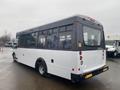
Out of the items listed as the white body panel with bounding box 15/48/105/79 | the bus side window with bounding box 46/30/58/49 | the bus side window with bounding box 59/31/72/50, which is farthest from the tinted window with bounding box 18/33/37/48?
A: the bus side window with bounding box 59/31/72/50

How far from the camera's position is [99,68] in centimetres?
622

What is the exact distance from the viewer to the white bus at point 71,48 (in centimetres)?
519

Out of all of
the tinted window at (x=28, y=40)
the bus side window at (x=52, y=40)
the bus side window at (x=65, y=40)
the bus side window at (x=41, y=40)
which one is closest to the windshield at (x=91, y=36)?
the bus side window at (x=65, y=40)

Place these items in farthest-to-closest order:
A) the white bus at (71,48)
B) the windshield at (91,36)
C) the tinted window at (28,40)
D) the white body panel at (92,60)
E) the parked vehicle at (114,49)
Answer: the parked vehicle at (114,49), the tinted window at (28,40), the windshield at (91,36), the white body panel at (92,60), the white bus at (71,48)

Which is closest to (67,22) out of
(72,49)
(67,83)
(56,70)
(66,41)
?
(66,41)

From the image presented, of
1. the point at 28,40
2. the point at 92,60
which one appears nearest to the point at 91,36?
the point at 92,60

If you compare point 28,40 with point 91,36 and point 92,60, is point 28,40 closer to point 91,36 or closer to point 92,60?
point 91,36

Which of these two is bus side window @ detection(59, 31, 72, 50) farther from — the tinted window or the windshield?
the tinted window

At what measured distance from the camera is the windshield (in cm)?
557

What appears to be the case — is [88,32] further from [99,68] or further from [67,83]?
[67,83]

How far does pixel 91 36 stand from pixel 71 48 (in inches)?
49.3

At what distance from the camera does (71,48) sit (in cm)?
528

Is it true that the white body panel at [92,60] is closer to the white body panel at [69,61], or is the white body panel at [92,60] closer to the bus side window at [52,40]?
the white body panel at [69,61]

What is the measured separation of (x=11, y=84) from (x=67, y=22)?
12.4 feet
